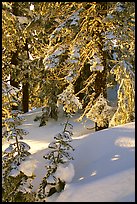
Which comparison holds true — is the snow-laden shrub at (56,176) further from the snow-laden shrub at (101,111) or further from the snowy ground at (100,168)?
the snow-laden shrub at (101,111)

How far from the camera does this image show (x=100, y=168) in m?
6.34

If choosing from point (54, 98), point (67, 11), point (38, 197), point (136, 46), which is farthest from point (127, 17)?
point (54, 98)

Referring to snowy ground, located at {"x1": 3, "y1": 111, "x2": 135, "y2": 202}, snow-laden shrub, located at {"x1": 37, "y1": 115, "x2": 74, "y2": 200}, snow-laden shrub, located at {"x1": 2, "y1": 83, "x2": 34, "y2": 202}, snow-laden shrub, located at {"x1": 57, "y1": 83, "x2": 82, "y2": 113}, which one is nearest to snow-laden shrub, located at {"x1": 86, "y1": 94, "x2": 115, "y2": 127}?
snow-laden shrub, located at {"x1": 57, "y1": 83, "x2": 82, "y2": 113}

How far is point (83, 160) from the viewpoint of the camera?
267 inches

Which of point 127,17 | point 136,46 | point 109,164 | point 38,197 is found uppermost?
point 127,17

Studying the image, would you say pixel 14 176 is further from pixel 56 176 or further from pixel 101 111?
pixel 101 111

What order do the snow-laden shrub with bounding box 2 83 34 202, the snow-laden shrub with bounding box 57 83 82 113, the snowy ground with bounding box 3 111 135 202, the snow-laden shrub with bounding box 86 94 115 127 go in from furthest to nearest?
the snow-laden shrub with bounding box 86 94 115 127 → the snow-laden shrub with bounding box 57 83 82 113 → the snow-laden shrub with bounding box 2 83 34 202 → the snowy ground with bounding box 3 111 135 202

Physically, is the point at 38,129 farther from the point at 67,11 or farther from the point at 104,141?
the point at 104,141

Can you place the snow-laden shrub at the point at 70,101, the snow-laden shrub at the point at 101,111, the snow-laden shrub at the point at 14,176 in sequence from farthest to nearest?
the snow-laden shrub at the point at 101,111, the snow-laden shrub at the point at 70,101, the snow-laden shrub at the point at 14,176

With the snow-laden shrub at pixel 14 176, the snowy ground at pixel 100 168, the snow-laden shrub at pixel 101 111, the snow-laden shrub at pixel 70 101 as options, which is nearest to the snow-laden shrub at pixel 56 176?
the snowy ground at pixel 100 168

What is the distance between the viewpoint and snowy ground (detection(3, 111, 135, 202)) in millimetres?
5680

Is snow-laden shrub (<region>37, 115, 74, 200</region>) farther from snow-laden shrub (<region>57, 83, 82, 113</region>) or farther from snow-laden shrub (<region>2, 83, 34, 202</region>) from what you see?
snow-laden shrub (<region>57, 83, 82, 113</region>)

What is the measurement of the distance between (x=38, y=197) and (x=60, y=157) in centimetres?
82

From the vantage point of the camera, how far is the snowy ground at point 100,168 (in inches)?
224
